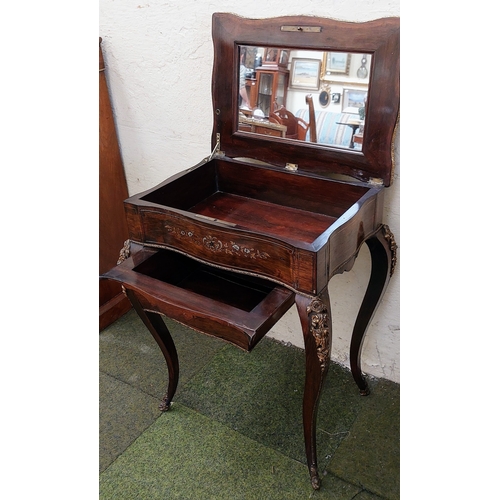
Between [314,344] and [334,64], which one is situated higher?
[334,64]

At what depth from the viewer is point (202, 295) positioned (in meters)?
1.46

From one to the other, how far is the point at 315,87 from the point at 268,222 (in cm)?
37

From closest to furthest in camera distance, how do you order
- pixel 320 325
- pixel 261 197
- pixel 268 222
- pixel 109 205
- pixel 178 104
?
pixel 320 325, pixel 268 222, pixel 261 197, pixel 178 104, pixel 109 205

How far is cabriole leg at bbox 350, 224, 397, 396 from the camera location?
1557 mm

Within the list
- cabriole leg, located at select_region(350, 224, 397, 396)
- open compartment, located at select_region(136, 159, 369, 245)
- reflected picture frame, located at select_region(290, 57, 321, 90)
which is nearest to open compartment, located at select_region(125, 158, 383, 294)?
open compartment, located at select_region(136, 159, 369, 245)

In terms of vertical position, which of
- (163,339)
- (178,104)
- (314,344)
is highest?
(178,104)

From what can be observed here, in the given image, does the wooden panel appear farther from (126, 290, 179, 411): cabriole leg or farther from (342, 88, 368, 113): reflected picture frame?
(342, 88, 368, 113): reflected picture frame

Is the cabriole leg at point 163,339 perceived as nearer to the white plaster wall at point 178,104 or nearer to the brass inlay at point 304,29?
the white plaster wall at point 178,104

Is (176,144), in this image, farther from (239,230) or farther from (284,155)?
(239,230)

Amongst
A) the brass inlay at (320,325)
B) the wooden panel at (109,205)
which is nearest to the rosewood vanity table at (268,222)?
the brass inlay at (320,325)

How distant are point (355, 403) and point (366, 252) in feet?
1.62

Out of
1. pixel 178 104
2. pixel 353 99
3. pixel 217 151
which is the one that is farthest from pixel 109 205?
pixel 353 99

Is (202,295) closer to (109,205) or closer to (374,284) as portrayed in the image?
(374,284)

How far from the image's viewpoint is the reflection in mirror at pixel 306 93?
1394 millimetres
